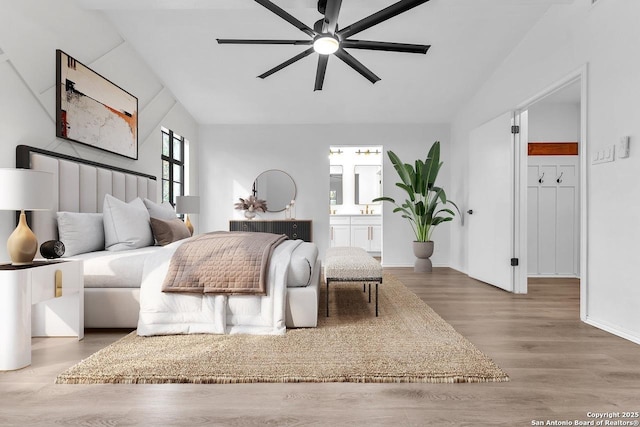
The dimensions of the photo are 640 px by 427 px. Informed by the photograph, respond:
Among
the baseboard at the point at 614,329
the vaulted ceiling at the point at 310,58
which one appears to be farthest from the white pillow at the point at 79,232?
the baseboard at the point at 614,329

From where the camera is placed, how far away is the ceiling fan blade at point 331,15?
217cm

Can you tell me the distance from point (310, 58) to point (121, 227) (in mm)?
2765

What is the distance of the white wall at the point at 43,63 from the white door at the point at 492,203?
4.05 meters

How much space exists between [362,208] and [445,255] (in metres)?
2.32

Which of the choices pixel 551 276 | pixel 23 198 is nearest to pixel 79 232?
pixel 23 198

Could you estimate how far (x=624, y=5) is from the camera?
2.52m

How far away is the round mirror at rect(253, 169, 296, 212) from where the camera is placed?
6.12m

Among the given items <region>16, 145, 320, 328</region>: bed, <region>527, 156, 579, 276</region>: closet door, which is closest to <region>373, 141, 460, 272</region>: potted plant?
<region>527, 156, 579, 276</region>: closet door

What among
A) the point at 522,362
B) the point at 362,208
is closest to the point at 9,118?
the point at 522,362

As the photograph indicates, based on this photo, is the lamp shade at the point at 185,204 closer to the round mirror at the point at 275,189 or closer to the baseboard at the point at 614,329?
the round mirror at the point at 275,189

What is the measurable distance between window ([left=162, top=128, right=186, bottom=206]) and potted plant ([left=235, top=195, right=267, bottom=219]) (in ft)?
2.99

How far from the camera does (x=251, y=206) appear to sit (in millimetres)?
6027

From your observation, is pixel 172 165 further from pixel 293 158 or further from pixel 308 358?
pixel 308 358

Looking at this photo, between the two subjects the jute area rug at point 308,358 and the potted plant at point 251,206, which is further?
the potted plant at point 251,206
